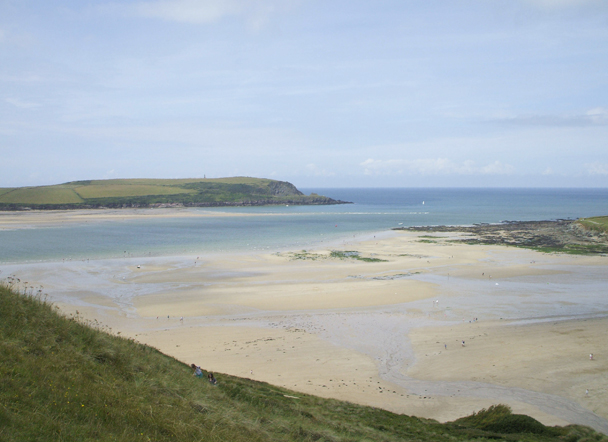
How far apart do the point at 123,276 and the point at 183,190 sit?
119746mm

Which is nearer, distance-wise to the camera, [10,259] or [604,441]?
[604,441]

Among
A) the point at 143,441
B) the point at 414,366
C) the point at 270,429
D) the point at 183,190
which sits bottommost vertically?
the point at 414,366

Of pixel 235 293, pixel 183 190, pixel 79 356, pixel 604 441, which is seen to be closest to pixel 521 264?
pixel 235 293

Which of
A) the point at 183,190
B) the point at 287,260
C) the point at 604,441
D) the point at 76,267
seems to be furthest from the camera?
the point at 183,190

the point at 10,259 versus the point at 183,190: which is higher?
the point at 183,190

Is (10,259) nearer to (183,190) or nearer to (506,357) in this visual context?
(506,357)

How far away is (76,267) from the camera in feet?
119

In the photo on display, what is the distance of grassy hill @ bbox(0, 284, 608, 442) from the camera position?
262 inches

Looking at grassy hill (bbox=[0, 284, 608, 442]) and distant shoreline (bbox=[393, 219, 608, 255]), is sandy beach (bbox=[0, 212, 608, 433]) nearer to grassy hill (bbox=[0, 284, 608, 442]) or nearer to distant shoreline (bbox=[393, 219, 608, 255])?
grassy hill (bbox=[0, 284, 608, 442])

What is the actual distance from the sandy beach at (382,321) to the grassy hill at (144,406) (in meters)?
2.12

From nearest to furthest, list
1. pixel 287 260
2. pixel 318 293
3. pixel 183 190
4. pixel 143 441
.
A: pixel 143 441
pixel 318 293
pixel 287 260
pixel 183 190

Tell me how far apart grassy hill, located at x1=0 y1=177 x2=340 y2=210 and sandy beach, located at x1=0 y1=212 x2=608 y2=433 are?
87899 mm

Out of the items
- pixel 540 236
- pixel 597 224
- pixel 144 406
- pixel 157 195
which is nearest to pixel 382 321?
pixel 144 406

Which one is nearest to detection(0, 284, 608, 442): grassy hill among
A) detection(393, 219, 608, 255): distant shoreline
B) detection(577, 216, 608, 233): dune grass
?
detection(393, 219, 608, 255): distant shoreline
